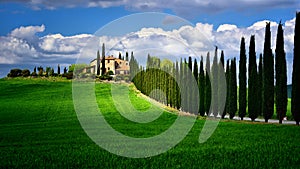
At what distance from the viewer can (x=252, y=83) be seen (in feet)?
112

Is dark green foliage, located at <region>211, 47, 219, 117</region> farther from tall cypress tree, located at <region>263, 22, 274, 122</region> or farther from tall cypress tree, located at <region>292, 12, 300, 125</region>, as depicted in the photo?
tall cypress tree, located at <region>292, 12, 300, 125</region>

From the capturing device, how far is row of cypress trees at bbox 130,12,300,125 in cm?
3142

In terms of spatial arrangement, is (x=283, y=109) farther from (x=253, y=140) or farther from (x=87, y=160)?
(x=87, y=160)

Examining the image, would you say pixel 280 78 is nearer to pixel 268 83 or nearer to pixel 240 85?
pixel 268 83

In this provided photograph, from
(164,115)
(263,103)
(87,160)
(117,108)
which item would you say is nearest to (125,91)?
(117,108)

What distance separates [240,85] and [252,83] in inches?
59.6

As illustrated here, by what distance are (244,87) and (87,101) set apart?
19273 millimetres

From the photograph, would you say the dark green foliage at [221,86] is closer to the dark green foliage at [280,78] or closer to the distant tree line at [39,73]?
the dark green foliage at [280,78]

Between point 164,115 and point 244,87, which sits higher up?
point 244,87

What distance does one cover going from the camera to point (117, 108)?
1634 inches

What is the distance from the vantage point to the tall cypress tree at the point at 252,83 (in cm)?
3372

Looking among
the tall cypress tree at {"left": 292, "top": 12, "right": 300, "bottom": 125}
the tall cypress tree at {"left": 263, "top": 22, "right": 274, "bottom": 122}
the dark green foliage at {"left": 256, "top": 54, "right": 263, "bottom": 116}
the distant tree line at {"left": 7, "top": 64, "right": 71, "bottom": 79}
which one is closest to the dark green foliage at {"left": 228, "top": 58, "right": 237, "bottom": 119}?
the dark green foliage at {"left": 256, "top": 54, "right": 263, "bottom": 116}

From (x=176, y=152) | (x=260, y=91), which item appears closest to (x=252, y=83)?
(x=260, y=91)

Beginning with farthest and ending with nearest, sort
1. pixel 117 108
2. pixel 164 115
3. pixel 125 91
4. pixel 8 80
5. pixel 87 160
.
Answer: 1. pixel 8 80
2. pixel 125 91
3. pixel 117 108
4. pixel 164 115
5. pixel 87 160
